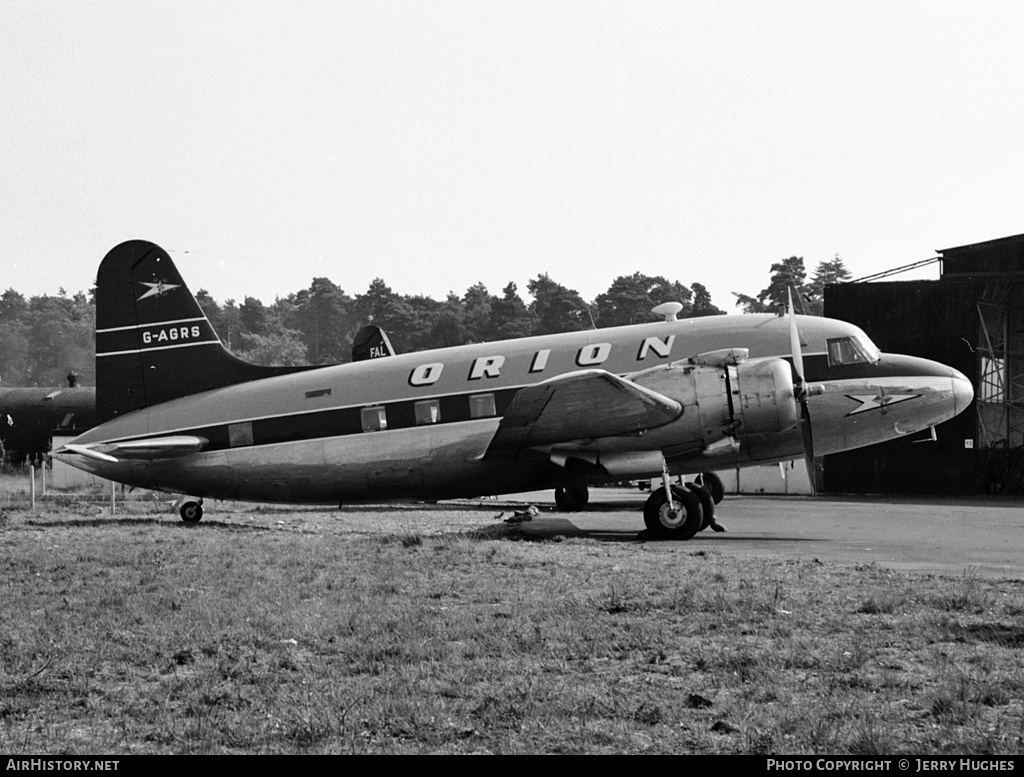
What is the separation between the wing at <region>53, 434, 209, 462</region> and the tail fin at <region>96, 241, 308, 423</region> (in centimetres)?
81

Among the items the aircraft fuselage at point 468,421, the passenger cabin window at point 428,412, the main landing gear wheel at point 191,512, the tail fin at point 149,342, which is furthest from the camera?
the main landing gear wheel at point 191,512

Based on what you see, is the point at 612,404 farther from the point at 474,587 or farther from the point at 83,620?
the point at 83,620

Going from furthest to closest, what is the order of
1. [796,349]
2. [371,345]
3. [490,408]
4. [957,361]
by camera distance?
[957,361] < [371,345] < [490,408] < [796,349]

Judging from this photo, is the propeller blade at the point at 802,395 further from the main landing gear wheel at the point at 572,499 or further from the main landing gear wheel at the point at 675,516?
the main landing gear wheel at the point at 572,499

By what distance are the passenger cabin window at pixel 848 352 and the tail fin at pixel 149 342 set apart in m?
10.6

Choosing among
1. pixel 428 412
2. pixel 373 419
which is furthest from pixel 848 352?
pixel 373 419

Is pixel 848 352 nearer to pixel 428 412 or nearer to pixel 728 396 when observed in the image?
pixel 728 396

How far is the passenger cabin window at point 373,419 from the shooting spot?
20688mm

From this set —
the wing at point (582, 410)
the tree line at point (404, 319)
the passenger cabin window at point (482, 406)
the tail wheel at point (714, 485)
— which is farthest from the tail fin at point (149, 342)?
the tree line at point (404, 319)

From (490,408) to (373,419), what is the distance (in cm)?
226

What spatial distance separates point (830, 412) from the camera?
1984 centimetres

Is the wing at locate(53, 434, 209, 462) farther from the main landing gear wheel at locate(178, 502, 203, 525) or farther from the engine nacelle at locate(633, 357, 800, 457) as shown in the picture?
the engine nacelle at locate(633, 357, 800, 457)

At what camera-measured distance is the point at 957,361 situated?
4366 cm

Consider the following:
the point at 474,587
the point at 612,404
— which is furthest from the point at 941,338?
the point at 474,587
